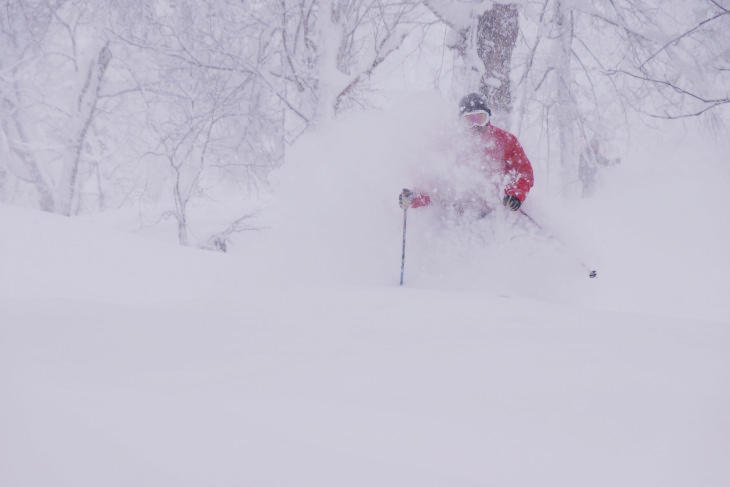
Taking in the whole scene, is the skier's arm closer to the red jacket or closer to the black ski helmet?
the red jacket

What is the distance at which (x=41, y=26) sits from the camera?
584 cm

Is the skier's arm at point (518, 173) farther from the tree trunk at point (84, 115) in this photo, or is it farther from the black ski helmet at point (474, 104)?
the tree trunk at point (84, 115)

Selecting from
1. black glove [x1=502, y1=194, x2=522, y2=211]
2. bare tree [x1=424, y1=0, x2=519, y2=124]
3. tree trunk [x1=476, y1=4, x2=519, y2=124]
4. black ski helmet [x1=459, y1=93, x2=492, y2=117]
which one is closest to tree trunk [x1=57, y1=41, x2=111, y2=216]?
bare tree [x1=424, y1=0, x2=519, y2=124]

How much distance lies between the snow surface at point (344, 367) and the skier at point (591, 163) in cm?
447

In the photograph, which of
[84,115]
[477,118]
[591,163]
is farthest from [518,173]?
[84,115]

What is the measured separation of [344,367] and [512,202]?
2631 millimetres

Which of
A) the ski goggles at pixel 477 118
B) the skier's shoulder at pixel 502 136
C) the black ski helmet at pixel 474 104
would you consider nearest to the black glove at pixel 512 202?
the skier's shoulder at pixel 502 136

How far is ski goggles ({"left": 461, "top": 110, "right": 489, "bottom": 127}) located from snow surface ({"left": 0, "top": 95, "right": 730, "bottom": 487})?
383 millimetres

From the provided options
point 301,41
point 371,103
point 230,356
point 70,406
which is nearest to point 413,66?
point 371,103

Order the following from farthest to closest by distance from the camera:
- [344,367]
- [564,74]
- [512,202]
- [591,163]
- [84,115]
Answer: [591,163] < [84,115] < [564,74] < [512,202] < [344,367]

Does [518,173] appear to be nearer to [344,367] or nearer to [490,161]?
[490,161]

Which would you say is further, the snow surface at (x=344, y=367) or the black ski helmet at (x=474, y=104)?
the black ski helmet at (x=474, y=104)

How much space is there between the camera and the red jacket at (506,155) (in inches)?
153

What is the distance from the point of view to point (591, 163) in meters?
8.49
